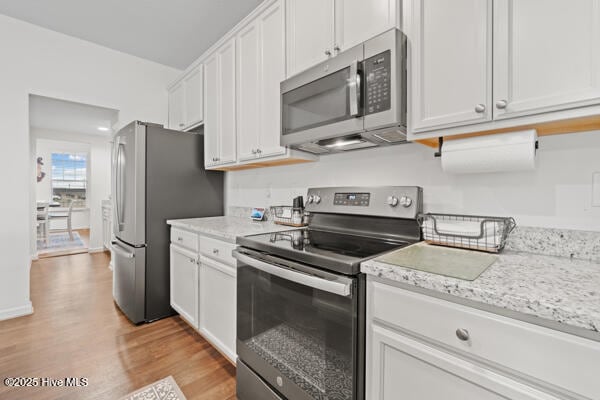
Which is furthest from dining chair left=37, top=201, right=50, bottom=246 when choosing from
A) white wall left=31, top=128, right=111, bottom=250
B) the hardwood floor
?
the hardwood floor

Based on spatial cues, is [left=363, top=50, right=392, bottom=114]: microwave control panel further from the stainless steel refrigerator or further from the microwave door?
the stainless steel refrigerator

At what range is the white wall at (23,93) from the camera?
256 cm

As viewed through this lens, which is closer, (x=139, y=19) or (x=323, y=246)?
(x=323, y=246)

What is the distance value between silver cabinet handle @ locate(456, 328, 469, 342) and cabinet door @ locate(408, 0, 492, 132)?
2.45 feet

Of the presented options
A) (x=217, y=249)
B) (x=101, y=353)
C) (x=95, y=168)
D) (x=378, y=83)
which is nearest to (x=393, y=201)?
(x=378, y=83)

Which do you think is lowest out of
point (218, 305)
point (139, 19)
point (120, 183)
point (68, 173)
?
point (218, 305)

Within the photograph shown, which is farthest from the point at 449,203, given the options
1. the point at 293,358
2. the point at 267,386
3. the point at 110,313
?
the point at 110,313

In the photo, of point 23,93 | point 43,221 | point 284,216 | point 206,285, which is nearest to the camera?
point 206,285

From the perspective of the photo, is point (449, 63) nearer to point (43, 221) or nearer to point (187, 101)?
point (187, 101)

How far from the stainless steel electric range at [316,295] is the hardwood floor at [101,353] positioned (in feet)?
1.39

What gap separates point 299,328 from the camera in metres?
1.20

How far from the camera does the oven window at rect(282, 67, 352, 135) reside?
138 centimetres

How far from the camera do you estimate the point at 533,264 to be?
96 cm

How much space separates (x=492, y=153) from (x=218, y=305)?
1.71 meters
